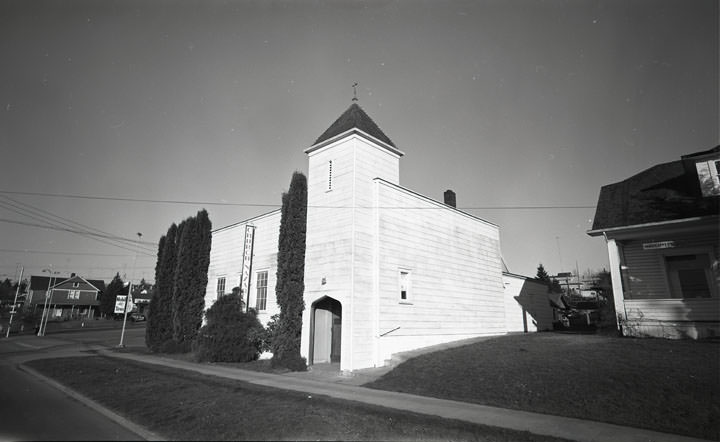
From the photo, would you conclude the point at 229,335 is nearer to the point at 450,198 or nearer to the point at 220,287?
the point at 220,287

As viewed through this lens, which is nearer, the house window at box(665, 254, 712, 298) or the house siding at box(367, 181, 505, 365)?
the house window at box(665, 254, 712, 298)

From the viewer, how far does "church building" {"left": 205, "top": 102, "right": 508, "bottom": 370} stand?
14.5m

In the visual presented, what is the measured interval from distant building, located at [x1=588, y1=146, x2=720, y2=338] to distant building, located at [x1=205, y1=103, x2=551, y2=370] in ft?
21.4

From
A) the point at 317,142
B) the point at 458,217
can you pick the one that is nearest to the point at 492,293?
the point at 458,217

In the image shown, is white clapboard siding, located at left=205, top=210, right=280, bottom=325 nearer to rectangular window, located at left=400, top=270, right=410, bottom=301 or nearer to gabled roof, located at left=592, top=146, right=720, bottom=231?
rectangular window, located at left=400, top=270, right=410, bottom=301

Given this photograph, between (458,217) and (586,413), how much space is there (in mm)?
12513

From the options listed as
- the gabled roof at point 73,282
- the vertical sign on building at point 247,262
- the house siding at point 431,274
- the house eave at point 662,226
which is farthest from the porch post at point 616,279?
the gabled roof at point 73,282

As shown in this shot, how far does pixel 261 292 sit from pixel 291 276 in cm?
448

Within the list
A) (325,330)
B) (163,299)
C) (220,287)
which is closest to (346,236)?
(325,330)

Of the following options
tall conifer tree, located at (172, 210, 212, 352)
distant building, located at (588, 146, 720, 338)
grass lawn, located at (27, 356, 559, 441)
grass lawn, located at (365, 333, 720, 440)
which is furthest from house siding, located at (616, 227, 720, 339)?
tall conifer tree, located at (172, 210, 212, 352)

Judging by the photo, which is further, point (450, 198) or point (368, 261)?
point (450, 198)

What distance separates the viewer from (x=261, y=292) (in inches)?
777

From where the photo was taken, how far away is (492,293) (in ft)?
72.1

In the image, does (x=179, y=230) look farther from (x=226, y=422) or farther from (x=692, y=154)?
(x=692, y=154)
